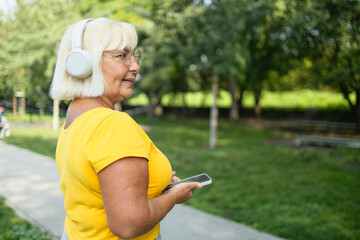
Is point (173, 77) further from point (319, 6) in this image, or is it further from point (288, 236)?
point (288, 236)

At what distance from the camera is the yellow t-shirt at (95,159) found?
1087 millimetres

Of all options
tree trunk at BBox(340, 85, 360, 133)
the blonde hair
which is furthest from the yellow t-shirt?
tree trunk at BBox(340, 85, 360, 133)

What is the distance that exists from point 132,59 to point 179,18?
916 centimetres

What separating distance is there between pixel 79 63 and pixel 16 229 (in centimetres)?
330

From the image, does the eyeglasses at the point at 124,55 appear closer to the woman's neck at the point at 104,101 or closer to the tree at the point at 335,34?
the woman's neck at the point at 104,101

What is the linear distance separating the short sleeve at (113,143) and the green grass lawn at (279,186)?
136 inches

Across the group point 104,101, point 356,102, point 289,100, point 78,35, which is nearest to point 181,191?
point 104,101

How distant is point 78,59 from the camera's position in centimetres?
120

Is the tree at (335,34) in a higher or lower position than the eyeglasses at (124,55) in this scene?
higher

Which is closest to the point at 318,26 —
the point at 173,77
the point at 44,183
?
the point at 44,183

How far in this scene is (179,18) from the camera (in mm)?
10070

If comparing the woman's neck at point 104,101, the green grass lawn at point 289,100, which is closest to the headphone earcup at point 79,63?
the woman's neck at point 104,101

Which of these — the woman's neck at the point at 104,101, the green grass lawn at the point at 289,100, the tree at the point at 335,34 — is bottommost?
the green grass lawn at the point at 289,100

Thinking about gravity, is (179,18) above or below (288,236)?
above
